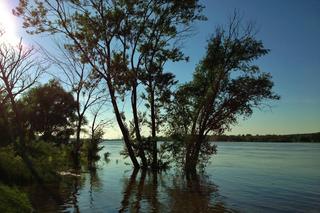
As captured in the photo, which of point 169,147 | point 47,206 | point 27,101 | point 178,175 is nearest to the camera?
point 47,206

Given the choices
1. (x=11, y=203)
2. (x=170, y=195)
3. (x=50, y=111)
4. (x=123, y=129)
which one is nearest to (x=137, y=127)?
(x=123, y=129)

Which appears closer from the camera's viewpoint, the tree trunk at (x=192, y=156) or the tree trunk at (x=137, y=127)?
the tree trunk at (x=192, y=156)

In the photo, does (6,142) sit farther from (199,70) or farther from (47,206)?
(199,70)

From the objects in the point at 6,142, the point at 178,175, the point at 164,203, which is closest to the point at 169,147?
the point at 178,175

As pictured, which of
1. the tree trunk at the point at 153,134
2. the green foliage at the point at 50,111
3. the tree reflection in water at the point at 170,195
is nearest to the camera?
the tree reflection in water at the point at 170,195

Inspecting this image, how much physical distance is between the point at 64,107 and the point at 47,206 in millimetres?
36725

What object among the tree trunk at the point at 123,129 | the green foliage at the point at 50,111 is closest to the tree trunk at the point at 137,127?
the tree trunk at the point at 123,129

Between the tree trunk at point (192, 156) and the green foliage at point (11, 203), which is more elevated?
the tree trunk at point (192, 156)

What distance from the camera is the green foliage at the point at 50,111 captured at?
155 ft

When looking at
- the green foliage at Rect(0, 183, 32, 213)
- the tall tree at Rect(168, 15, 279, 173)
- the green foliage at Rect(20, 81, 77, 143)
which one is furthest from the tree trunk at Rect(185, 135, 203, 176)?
the green foliage at Rect(20, 81, 77, 143)

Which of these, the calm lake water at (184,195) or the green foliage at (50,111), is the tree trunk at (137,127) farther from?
the green foliage at (50,111)

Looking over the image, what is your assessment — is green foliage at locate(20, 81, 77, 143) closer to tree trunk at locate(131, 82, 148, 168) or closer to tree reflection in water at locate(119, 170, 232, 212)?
tree trunk at locate(131, 82, 148, 168)

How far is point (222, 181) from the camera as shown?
2859 centimetres

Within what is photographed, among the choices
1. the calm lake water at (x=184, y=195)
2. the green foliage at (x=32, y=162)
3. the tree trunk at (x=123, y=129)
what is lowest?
the calm lake water at (x=184, y=195)
